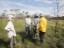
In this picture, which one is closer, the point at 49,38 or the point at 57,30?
the point at 49,38

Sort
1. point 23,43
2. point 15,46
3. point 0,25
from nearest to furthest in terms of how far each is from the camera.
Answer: point 15,46
point 23,43
point 0,25

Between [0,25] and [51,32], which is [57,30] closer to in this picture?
[51,32]

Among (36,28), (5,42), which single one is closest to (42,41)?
(36,28)

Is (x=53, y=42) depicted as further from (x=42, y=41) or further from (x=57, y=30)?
(x=57, y=30)

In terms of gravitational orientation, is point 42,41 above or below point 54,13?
below

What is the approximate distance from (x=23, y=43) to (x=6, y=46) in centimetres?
146

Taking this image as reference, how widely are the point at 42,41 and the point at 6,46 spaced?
241 centimetres

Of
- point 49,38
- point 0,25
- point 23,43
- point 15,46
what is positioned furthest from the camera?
point 0,25

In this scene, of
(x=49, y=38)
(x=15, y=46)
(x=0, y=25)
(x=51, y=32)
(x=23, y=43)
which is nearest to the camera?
(x=15, y=46)

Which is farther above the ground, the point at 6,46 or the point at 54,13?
the point at 54,13

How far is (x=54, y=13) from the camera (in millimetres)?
20234

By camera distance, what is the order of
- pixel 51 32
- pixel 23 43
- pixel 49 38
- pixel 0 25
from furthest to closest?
1. pixel 0 25
2. pixel 51 32
3. pixel 49 38
4. pixel 23 43

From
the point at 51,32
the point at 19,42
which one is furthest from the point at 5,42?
the point at 51,32

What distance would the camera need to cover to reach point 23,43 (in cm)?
2005
